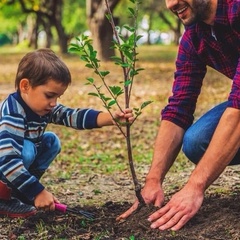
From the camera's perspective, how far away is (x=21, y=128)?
12.5 feet

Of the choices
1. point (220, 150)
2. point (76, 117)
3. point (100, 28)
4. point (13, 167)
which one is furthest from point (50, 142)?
point (100, 28)

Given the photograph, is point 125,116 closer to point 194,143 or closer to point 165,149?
point 165,149

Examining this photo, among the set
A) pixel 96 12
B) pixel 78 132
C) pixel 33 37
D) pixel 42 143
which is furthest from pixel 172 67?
pixel 33 37

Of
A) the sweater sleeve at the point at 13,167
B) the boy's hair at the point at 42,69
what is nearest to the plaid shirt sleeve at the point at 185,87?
the boy's hair at the point at 42,69

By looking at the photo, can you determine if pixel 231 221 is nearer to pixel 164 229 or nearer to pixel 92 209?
pixel 164 229

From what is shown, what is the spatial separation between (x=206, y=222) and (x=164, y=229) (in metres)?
0.26

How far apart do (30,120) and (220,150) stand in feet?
3.88

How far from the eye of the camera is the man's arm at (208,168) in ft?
A: 10.8

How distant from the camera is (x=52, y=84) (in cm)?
378

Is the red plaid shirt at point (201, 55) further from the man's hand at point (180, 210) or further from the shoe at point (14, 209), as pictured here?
the shoe at point (14, 209)

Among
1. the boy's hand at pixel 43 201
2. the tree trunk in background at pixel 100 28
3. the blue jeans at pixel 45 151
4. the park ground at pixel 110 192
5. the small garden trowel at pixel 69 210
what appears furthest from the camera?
the tree trunk in background at pixel 100 28

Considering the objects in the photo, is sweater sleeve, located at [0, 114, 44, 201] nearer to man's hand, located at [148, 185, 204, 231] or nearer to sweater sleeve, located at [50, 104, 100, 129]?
sweater sleeve, located at [50, 104, 100, 129]

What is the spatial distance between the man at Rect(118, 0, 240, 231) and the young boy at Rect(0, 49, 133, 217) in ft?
1.38

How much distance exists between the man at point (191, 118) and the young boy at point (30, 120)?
1.38 feet
